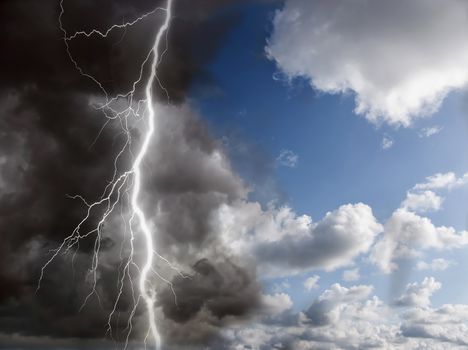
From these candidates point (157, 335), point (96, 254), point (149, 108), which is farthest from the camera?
point (149, 108)

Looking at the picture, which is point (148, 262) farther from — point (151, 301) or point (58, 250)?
point (58, 250)

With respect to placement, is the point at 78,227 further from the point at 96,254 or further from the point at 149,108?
the point at 149,108

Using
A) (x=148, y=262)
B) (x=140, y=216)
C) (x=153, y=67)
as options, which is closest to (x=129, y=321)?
(x=148, y=262)

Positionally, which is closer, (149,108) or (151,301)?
(151,301)

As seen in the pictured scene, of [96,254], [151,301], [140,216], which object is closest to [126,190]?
[140,216]

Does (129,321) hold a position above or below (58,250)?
below

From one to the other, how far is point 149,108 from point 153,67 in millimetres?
2182

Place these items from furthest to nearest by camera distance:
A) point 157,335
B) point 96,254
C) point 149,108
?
point 149,108
point 96,254
point 157,335

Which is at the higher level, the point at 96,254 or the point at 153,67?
the point at 153,67

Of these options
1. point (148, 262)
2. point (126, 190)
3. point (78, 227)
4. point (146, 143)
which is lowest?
point (148, 262)

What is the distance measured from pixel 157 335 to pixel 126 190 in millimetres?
6724

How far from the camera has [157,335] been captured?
700 inches

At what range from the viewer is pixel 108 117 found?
65.5 feet

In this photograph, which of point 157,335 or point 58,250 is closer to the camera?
point 157,335
